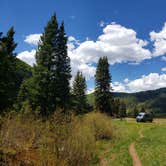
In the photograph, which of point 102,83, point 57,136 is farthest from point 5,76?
point 102,83

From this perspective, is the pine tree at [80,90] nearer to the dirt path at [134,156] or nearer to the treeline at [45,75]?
the treeline at [45,75]

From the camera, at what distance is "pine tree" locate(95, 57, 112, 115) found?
199 ft

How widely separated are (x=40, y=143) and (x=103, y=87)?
1960 inches

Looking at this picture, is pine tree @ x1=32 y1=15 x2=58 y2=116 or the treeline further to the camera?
pine tree @ x1=32 y1=15 x2=58 y2=116

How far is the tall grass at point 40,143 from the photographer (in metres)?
10.9

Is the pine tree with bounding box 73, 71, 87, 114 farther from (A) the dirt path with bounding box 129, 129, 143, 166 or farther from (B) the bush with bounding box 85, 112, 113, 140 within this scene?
(A) the dirt path with bounding box 129, 129, 143, 166

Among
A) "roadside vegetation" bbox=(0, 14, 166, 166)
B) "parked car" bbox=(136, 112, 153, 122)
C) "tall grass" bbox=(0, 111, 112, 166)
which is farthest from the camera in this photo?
"parked car" bbox=(136, 112, 153, 122)

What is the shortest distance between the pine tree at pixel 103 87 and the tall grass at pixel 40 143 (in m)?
44.3

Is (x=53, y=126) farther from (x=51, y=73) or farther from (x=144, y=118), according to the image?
(x=144, y=118)

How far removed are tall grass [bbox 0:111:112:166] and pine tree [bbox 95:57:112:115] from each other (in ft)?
145

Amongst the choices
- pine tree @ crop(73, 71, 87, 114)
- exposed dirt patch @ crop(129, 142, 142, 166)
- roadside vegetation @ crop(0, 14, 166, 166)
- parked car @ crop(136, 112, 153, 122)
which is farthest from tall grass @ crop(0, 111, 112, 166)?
pine tree @ crop(73, 71, 87, 114)

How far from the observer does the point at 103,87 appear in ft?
203

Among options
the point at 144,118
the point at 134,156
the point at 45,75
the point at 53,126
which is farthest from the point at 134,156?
the point at 144,118

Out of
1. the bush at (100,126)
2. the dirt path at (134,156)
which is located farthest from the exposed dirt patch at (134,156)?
the bush at (100,126)
